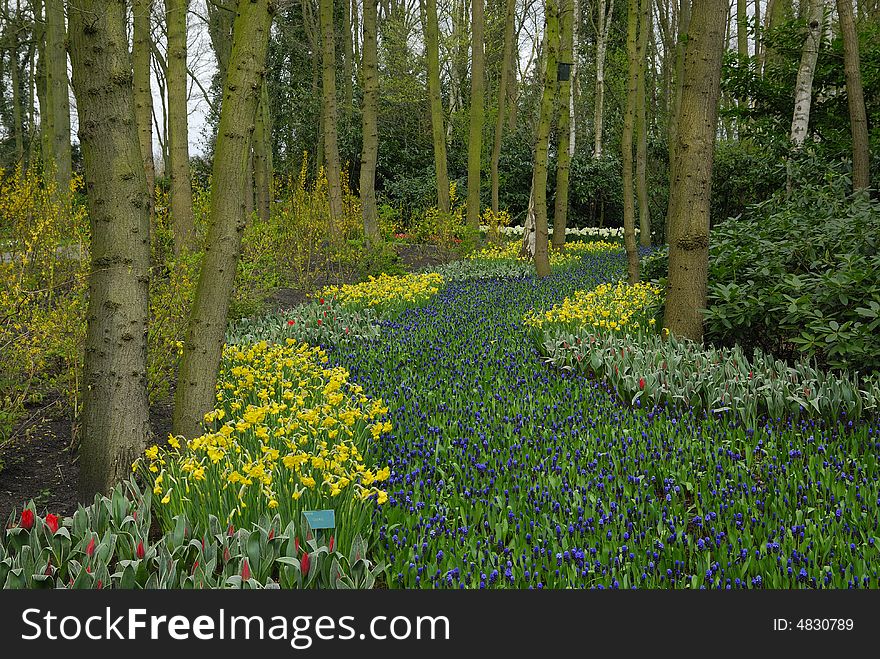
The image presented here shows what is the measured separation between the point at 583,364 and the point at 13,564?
4.23 meters

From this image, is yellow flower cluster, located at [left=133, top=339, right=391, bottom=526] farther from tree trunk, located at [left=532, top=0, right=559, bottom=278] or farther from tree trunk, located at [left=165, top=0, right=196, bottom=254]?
tree trunk, located at [left=532, top=0, right=559, bottom=278]

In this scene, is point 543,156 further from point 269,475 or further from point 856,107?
point 269,475

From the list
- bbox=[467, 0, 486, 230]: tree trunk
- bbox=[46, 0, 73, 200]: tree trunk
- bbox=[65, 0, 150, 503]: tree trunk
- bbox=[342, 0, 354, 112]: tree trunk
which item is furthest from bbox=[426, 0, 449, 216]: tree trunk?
bbox=[65, 0, 150, 503]: tree trunk

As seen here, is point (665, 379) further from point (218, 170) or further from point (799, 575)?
point (218, 170)

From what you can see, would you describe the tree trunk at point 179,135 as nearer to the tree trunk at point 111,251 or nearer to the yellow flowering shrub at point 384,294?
the yellow flowering shrub at point 384,294

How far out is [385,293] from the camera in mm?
8922

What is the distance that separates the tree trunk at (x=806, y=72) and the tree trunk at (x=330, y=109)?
23.7ft

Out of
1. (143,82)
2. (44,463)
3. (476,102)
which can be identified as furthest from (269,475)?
(476,102)

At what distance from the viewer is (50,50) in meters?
12.1

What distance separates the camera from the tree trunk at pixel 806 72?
983 cm

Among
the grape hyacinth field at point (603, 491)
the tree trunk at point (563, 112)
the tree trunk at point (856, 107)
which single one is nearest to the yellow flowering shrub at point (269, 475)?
the grape hyacinth field at point (603, 491)

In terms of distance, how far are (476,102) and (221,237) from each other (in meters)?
11.4

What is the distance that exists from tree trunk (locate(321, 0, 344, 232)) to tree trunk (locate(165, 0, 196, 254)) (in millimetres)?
2786

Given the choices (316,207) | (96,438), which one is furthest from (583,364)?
(316,207)
